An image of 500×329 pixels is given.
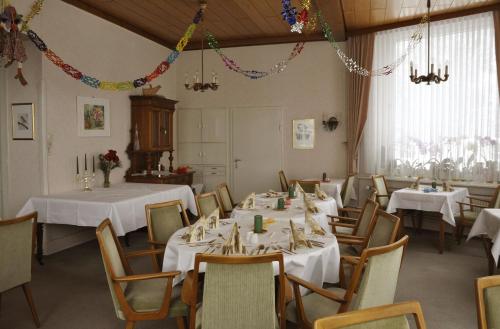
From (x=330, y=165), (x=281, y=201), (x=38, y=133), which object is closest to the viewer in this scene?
(x=281, y=201)

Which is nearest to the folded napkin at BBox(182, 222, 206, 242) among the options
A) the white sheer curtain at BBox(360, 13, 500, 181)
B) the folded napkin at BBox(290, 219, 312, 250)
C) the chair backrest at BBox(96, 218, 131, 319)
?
the chair backrest at BBox(96, 218, 131, 319)

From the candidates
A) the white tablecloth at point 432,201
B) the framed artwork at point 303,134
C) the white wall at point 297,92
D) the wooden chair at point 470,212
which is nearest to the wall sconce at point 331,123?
the white wall at point 297,92

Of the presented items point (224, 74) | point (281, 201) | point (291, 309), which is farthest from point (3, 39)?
point (224, 74)

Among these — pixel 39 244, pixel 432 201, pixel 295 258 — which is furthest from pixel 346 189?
pixel 39 244

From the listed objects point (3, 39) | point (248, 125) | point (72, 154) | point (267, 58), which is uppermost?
point (267, 58)

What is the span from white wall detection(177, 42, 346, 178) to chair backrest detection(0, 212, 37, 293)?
5.56 metres

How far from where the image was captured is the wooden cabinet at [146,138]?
6977mm

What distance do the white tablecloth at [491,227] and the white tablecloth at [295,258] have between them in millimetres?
1905

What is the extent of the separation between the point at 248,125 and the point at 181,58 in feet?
6.85

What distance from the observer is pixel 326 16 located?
20.0 feet

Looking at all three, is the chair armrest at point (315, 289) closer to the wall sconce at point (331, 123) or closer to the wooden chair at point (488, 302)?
the wooden chair at point (488, 302)

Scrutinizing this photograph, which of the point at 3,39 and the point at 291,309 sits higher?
the point at 3,39

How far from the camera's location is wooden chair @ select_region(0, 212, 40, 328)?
3123 mm

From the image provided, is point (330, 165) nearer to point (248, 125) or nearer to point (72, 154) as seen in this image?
point (248, 125)
